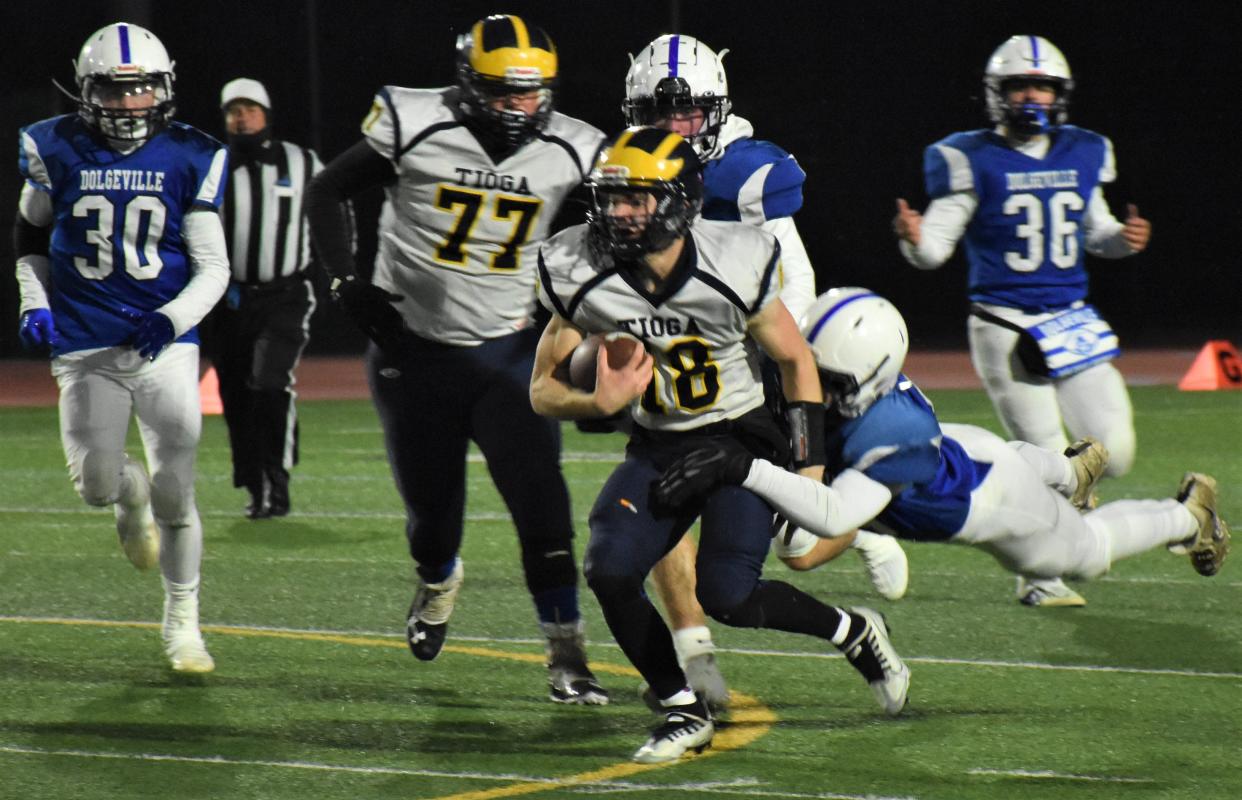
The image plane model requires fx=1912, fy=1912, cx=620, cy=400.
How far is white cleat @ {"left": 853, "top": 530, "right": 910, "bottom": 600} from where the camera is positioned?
18.4 feet

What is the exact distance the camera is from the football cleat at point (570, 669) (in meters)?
4.77

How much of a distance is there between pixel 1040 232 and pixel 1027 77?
1.62ft

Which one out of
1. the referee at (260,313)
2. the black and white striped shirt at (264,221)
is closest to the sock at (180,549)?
the referee at (260,313)

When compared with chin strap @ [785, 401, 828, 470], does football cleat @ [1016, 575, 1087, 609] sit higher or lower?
lower

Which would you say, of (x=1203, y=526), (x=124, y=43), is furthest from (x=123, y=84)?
(x=1203, y=526)

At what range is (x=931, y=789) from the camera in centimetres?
392

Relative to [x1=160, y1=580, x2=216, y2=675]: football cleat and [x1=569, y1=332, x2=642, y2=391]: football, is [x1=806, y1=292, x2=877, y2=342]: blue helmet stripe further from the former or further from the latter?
[x1=160, y1=580, x2=216, y2=675]: football cleat

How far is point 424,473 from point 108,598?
1.97 metres

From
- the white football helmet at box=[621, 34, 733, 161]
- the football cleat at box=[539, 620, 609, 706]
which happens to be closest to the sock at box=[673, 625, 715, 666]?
the football cleat at box=[539, 620, 609, 706]

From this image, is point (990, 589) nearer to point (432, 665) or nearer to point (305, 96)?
point (432, 665)

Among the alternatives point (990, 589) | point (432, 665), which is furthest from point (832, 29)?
point (432, 665)

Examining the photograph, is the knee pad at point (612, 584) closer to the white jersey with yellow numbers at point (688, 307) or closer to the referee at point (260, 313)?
the white jersey with yellow numbers at point (688, 307)

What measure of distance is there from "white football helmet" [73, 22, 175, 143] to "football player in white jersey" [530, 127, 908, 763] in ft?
4.80

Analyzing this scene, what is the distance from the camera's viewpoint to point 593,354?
425cm
